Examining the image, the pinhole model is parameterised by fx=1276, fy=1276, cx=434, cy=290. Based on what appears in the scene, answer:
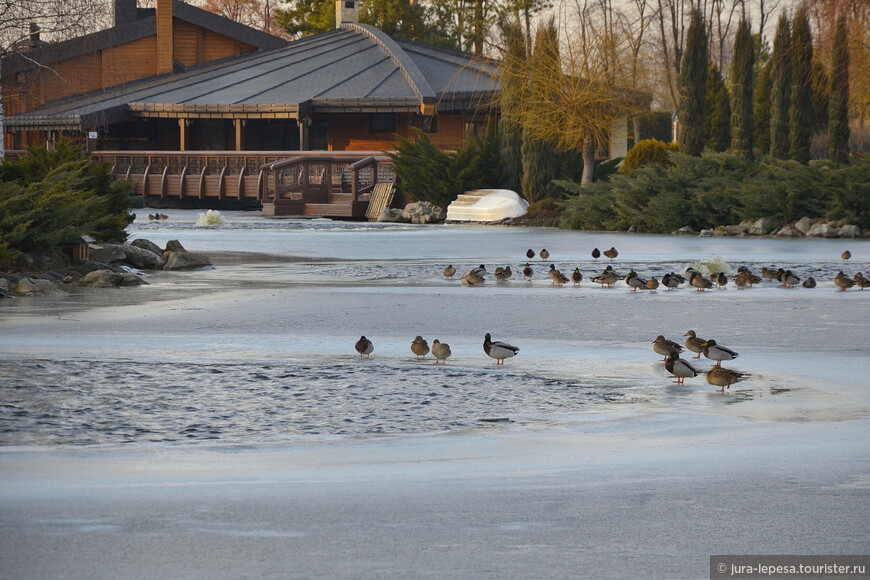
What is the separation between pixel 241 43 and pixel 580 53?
2566 cm

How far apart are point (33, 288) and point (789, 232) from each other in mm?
21132

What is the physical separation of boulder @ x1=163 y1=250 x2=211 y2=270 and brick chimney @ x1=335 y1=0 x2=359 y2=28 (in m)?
43.2

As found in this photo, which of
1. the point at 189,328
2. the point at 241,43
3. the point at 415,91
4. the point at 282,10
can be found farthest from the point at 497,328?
the point at 282,10

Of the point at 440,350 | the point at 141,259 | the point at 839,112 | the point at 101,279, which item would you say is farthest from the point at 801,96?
the point at 440,350

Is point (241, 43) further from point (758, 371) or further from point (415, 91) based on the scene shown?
point (758, 371)

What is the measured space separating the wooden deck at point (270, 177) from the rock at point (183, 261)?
854 inches

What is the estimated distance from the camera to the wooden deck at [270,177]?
4547cm

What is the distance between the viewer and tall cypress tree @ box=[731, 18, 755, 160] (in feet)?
125

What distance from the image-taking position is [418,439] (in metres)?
8.41

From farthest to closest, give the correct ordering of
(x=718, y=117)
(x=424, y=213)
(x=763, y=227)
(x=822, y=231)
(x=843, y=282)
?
(x=718, y=117), (x=424, y=213), (x=763, y=227), (x=822, y=231), (x=843, y=282)

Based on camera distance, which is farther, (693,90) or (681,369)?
(693,90)

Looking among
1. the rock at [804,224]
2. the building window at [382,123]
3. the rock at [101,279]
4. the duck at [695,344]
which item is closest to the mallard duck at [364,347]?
the duck at [695,344]

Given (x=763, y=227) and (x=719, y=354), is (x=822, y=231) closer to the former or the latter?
(x=763, y=227)

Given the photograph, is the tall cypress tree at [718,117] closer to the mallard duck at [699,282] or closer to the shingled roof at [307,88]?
the shingled roof at [307,88]
